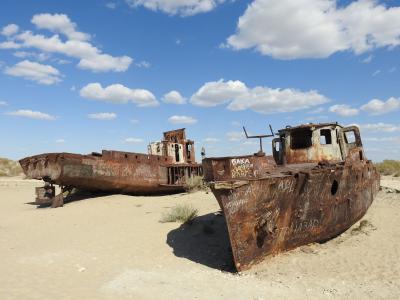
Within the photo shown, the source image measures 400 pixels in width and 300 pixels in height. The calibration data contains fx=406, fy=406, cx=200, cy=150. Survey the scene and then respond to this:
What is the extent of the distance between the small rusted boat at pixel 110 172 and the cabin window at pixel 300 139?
6.99 metres

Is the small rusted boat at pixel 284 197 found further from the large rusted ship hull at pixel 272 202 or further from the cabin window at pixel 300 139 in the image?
the cabin window at pixel 300 139

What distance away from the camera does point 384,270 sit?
6637 mm

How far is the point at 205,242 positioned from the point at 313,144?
3.46 m

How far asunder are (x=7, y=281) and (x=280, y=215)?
14.5 ft

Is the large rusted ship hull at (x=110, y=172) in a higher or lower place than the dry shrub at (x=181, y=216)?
higher

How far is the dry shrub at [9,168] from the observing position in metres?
38.5

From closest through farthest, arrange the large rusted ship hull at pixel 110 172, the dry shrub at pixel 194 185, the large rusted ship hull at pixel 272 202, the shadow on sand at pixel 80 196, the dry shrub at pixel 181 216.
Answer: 1. the large rusted ship hull at pixel 272 202
2. the dry shrub at pixel 181 216
3. the large rusted ship hull at pixel 110 172
4. the shadow on sand at pixel 80 196
5. the dry shrub at pixel 194 185

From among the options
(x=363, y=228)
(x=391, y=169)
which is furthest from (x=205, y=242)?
(x=391, y=169)

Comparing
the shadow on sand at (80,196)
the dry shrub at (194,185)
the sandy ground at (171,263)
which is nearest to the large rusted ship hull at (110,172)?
the dry shrub at (194,185)

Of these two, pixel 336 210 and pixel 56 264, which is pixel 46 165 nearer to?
pixel 56 264

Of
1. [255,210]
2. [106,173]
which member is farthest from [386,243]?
[106,173]

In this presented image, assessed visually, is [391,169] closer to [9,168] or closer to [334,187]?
[334,187]

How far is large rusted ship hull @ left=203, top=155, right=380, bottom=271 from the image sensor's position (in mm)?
6574

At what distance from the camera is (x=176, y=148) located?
18.5 metres
